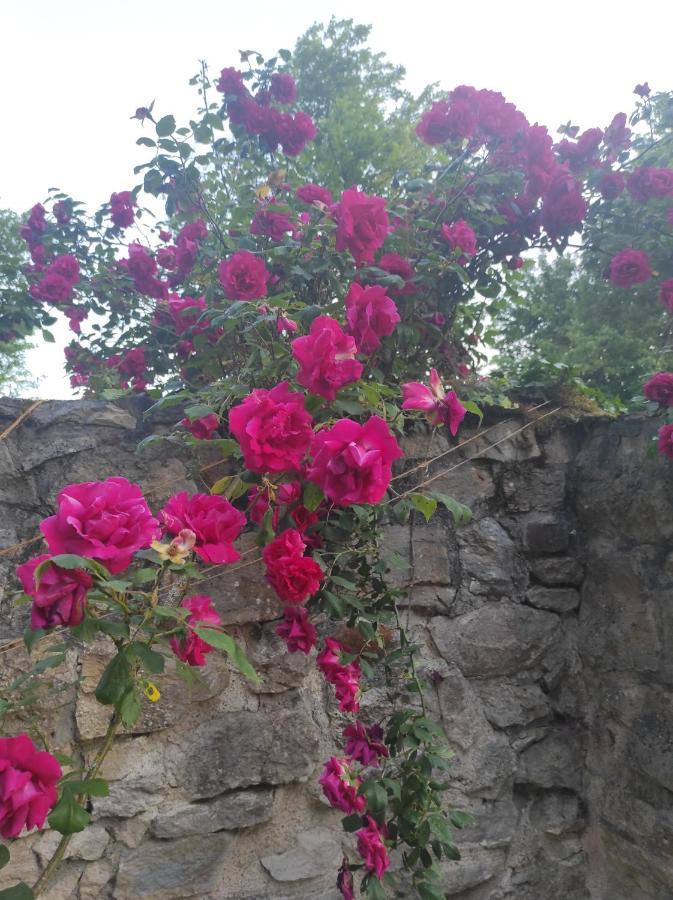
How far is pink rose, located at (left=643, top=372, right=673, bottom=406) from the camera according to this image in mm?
1309

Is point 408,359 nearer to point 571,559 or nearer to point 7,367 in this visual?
point 571,559

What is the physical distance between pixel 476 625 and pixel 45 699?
0.89 metres

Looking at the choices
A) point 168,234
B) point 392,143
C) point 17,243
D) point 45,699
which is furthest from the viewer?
point 392,143

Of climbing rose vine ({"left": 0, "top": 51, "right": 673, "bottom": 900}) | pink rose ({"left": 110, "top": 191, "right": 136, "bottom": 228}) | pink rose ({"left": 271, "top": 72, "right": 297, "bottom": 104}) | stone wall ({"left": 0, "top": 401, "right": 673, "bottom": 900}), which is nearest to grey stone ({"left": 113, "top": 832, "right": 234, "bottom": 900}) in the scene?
stone wall ({"left": 0, "top": 401, "right": 673, "bottom": 900})

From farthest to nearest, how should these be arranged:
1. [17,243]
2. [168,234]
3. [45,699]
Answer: [17,243]
[168,234]
[45,699]

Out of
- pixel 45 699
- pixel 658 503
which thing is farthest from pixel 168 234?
pixel 658 503

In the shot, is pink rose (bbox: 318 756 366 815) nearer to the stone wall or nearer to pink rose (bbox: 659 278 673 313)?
the stone wall

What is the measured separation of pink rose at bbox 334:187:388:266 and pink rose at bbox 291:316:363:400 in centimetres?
41

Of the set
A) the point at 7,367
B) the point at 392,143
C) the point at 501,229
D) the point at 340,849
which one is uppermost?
the point at 392,143

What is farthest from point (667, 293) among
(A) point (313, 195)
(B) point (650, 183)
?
(A) point (313, 195)

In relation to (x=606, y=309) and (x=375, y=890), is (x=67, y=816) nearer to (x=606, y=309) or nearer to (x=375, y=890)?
(x=375, y=890)

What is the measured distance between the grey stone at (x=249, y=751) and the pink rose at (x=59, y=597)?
647mm

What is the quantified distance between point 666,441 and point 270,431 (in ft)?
2.78

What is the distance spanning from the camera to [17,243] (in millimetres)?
2668
